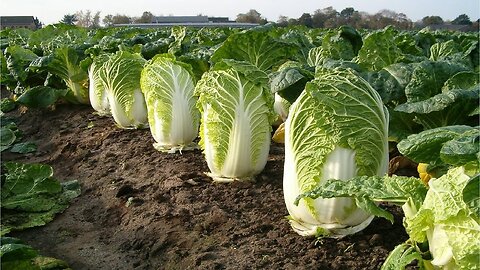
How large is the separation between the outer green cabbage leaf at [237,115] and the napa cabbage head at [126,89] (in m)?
2.73

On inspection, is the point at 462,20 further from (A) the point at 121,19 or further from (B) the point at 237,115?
(B) the point at 237,115

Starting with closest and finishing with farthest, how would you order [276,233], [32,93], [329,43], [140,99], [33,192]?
1. [276,233]
2. [33,192]
3. [329,43]
4. [140,99]
5. [32,93]

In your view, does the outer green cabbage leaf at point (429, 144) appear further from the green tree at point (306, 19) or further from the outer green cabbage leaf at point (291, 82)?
the green tree at point (306, 19)

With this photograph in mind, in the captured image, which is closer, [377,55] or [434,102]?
[434,102]

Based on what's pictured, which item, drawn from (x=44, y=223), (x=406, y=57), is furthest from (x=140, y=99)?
(x=406, y=57)

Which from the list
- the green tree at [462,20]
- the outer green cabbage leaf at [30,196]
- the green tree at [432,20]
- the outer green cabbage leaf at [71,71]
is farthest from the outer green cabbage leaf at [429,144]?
the green tree at [462,20]

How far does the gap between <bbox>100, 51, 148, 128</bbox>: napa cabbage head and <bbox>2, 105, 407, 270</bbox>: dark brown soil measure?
22.9 inches

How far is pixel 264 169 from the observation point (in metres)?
5.64

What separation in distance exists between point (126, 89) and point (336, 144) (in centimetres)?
464

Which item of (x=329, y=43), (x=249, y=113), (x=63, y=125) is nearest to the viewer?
(x=249, y=113)

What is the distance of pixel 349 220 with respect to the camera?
3.83 m

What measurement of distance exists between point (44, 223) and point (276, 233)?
7.71 feet

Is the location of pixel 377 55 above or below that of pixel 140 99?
above

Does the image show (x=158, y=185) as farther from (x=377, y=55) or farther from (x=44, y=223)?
(x=377, y=55)
